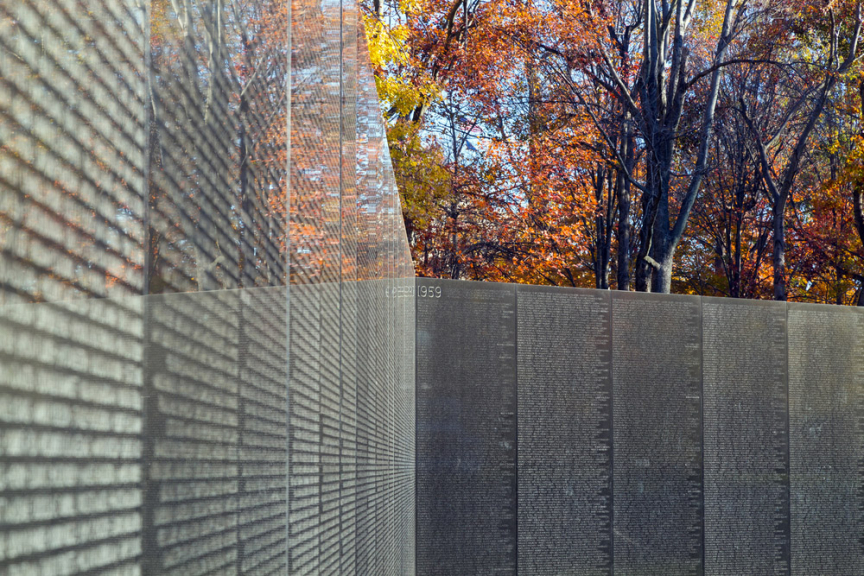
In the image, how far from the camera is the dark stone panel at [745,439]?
7848 mm

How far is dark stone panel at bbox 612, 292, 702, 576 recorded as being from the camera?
7.44 m

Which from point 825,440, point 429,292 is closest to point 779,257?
point 825,440

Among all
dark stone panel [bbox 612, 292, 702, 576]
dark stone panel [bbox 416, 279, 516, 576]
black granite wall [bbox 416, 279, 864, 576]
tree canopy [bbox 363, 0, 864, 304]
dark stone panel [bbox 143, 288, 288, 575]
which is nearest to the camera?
dark stone panel [bbox 143, 288, 288, 575]

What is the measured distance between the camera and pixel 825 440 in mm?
8469

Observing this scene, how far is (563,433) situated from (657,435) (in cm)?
106

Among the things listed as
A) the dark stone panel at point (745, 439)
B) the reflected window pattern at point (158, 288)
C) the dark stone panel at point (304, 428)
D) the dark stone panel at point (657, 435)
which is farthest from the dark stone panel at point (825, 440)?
the reflected window pattern at point (158, 288)

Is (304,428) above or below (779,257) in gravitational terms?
below

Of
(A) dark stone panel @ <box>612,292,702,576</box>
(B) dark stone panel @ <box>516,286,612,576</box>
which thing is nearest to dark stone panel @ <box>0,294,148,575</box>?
(B) dark stone panel @ <box>516,286,612,576</box>

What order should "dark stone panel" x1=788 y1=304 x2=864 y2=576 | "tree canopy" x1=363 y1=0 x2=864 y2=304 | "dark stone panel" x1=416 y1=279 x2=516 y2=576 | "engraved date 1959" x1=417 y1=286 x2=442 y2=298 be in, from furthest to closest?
1. "tree canopy" x1=363 y1=0 x2=864 y2=304
2. "dark stone panel" x1=788 y1=304 x2=864 y2=576
3. "engraved date 1959" x1=417 y1=286 x2=442 y2=298
4. "dark stone panel" x1=416 y1=279 x2=516 y2=576

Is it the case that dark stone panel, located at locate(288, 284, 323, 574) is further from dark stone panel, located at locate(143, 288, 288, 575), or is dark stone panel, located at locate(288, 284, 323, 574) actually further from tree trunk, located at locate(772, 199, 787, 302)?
tree trunk, located at locate(772, 199, 787, 302)

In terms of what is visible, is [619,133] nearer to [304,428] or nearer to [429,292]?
[429,292]

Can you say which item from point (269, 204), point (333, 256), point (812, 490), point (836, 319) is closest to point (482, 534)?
point (812, 490)

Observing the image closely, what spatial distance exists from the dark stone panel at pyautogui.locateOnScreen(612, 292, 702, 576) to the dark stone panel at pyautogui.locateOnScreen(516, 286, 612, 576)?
19 centimetres

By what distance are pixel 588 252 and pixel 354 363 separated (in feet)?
68.7
